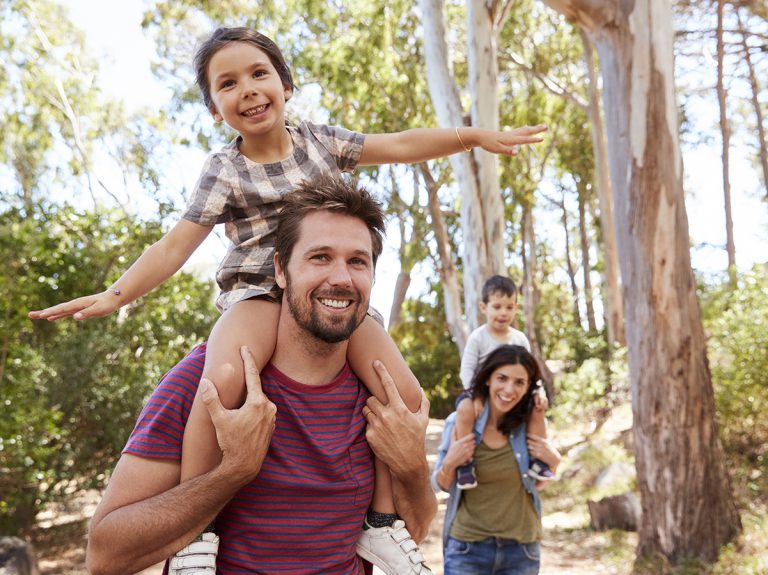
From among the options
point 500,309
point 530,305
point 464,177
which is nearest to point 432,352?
point 530,305

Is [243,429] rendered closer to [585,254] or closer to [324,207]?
[324,207]

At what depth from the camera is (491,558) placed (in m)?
3.87

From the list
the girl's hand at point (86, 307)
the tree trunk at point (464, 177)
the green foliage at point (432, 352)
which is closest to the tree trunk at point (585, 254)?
the green foliage at point (432, 352)

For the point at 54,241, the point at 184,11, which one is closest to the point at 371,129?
the point at 184,11

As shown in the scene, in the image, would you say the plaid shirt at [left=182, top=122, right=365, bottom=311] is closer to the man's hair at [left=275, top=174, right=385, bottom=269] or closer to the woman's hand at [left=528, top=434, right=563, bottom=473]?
the man's hair at [left=275, top=174, right=385, bottom=269]

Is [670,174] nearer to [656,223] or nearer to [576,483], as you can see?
[656,223]

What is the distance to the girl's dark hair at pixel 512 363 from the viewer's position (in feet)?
13.6

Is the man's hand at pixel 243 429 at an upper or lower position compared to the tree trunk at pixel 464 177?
lower

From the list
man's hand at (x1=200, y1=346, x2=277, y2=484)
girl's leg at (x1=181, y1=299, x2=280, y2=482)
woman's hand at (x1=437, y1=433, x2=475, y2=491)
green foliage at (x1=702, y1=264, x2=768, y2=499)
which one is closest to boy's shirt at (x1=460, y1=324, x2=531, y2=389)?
woman's hand at (x1=437, y1=433, x2=475, y2=491)

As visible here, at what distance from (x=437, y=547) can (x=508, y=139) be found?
7.93m

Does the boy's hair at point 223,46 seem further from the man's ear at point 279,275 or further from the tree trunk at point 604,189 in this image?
the tree trunk at point 604,189

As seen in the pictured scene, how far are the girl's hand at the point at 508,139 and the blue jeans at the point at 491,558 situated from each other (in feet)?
7.37

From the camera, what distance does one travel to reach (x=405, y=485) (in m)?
2.10

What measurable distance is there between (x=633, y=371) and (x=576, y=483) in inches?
180
